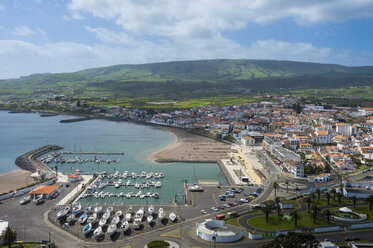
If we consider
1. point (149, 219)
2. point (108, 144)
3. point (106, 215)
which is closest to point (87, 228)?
point (106, 215)

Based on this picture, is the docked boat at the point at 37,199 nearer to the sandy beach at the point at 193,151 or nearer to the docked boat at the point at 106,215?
the docked boat at the point at 106,215

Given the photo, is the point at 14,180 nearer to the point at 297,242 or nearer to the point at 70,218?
the point at 70,218

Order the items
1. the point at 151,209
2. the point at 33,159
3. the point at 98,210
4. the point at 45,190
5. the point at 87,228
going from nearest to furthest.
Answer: the point at 87,228 < the point at 98,210 < the point at 151,209 < the point at 45,190 < the point at 33,159

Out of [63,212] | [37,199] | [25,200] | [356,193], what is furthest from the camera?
[356,193]

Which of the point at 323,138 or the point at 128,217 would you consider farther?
the point at 323,138

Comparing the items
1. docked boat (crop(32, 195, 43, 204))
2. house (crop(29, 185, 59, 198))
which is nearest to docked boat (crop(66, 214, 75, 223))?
docked boat (crop(32, 195, 43, 204))

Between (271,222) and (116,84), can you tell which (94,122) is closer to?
(271,222)

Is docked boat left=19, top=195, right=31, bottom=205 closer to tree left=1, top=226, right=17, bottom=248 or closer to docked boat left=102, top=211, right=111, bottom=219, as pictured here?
docked boat left=102, top=211, right=111, bottom=219
